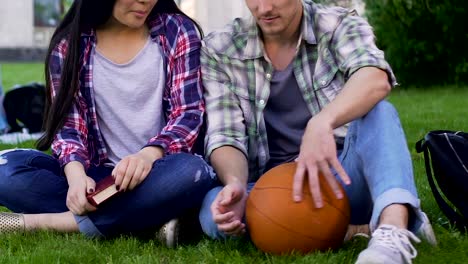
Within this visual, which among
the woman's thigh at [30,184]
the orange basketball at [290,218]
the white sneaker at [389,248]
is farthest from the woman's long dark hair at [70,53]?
the white sneaker at [389,248]

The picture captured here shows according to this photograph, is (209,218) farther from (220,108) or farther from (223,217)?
(220,108)

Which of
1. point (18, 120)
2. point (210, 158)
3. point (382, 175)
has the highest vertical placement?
point (382, 175)

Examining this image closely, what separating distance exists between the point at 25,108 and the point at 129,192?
5083mm

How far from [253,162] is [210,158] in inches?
8.5

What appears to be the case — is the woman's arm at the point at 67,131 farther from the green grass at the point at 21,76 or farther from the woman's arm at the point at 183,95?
the green grass at the point at 21,76

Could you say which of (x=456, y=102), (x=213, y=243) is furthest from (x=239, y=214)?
(x=456, y=102)

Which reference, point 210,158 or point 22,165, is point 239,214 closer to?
point 210,158

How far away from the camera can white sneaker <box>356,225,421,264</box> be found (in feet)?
9.55

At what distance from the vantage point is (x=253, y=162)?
3959mm

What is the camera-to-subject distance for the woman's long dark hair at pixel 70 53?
3.96 meters

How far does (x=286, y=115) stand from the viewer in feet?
12.8

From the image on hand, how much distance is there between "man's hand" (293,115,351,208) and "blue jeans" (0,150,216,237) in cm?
66

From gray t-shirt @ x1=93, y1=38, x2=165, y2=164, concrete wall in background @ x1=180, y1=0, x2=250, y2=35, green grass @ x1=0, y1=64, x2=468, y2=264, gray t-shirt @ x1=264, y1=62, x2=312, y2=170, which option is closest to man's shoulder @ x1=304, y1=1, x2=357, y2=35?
gray t-shirt @ x1=264, y1=62, x2=312, y2=170

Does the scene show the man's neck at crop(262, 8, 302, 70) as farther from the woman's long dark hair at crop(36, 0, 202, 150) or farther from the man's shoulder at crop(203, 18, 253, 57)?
the woman's long dark hair at crop(36, 0, 202, 150)
